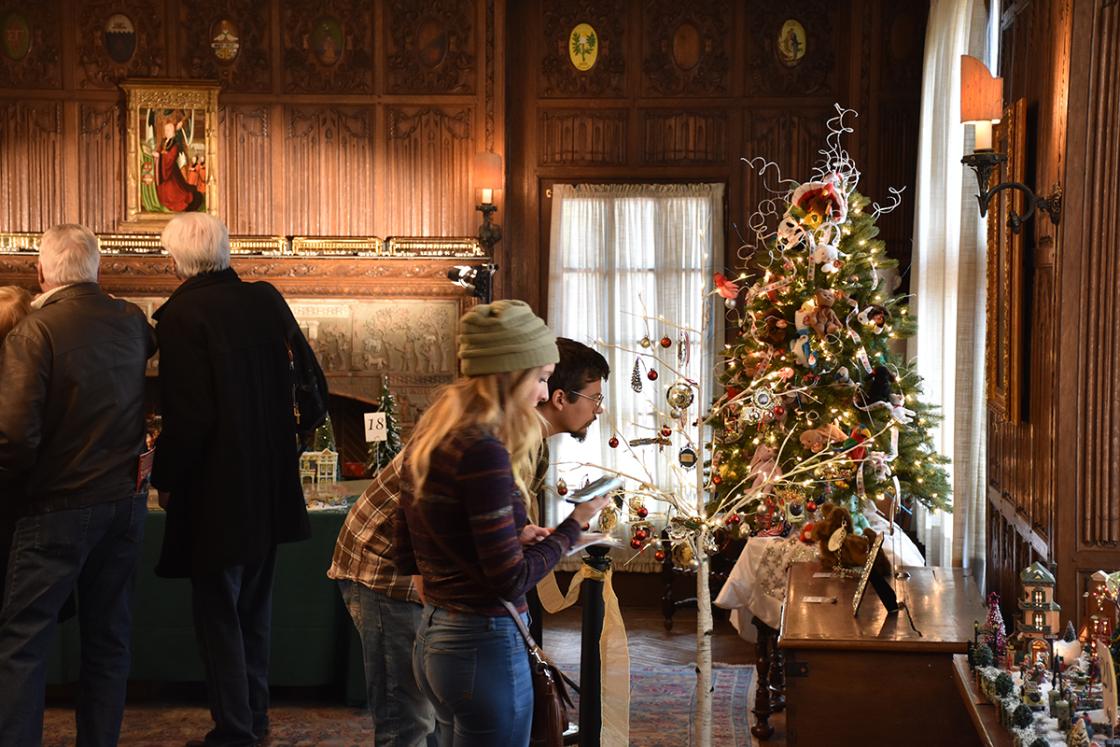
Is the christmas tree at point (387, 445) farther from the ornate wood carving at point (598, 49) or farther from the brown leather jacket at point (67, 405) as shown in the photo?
the ornate wood carving at point (598, 49)

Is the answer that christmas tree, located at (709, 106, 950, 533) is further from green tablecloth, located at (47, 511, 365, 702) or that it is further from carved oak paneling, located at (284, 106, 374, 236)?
carved oak paneling, located at (284, 106, 374, 236)

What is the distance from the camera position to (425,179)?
8.91 meters

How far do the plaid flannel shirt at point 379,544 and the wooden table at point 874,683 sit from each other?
1.36m

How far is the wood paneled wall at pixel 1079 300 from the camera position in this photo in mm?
4336

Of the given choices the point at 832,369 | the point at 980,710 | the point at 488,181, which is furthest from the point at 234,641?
the point at 488,181

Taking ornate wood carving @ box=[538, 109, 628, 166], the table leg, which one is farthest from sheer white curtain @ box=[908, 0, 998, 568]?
ornate wood carving @ box=[538, 109, 628, 166]

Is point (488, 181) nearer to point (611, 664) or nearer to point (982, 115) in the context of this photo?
point (982, 115)

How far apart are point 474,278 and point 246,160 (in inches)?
66.8

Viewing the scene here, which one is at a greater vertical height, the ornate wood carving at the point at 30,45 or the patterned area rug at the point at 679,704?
the ornate wood carving at the point at 30,45

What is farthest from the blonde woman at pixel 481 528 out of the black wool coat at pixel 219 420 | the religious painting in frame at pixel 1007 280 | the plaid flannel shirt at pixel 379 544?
the religious painting in frame at pixel 1007 280

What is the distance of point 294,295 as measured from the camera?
8836 mm

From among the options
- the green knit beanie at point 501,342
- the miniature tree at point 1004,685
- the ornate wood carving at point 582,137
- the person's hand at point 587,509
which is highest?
the ornate wood carving at point 582,137

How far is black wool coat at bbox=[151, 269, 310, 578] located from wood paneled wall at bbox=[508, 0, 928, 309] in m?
4.07

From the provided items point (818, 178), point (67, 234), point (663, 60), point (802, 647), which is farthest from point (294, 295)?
point (802, 647)
